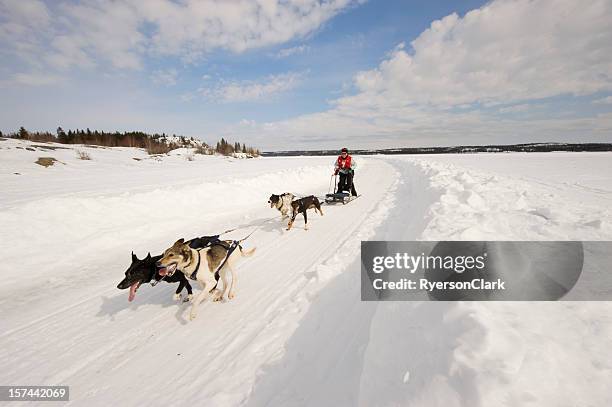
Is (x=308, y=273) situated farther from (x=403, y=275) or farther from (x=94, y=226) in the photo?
(x=94, y=226)

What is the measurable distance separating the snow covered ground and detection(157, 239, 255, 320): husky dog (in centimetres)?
30

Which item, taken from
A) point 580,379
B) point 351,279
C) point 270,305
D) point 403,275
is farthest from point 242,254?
point 580,379

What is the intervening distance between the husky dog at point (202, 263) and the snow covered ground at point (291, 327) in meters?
0.30

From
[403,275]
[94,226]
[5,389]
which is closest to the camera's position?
[5,389]

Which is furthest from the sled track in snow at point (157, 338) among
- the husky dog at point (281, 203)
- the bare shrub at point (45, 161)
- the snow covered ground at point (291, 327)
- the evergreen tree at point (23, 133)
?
the evergreen tree at point (23, 133)

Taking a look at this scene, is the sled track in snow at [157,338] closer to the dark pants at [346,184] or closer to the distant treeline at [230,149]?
the dark pants at [346,184]

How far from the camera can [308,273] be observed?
482 centimetres

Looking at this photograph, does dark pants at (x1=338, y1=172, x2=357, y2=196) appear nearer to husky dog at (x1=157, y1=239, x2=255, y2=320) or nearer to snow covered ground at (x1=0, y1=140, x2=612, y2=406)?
snow covered ground at (x1=0, y1=140, x2=612, y2=406)

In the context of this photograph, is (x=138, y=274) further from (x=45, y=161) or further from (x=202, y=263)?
(x=45, y=161)

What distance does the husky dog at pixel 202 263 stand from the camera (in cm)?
349

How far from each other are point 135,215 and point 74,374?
601 cm

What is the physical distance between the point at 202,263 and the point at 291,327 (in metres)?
1.57

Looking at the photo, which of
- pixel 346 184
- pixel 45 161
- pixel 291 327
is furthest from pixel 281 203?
pixel 45 161

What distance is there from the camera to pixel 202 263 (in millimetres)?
3828
